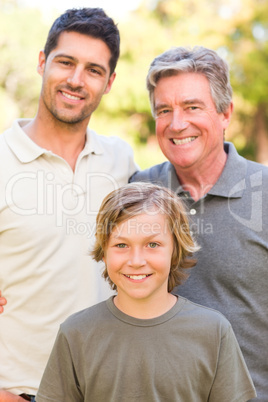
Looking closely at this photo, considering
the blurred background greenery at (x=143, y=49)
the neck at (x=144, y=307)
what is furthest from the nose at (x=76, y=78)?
the blurred background greenery at (x=143, y=49)

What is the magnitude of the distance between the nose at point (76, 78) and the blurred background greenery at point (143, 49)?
37.1 ft

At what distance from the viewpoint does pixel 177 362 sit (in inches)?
81.0

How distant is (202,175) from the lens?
2.82 m

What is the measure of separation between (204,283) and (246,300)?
0.69 ft

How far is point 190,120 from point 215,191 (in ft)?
1.26

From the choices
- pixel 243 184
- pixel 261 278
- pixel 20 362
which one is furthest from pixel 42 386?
pixel 243 184

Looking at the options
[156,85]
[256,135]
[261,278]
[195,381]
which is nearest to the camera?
[195,381]

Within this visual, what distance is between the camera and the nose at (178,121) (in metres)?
2.71

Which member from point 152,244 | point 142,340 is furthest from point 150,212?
point 142,340

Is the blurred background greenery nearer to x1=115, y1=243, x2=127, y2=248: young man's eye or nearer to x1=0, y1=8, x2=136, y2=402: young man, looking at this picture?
x1=0, y1=8, x2=136, y2=402: young man

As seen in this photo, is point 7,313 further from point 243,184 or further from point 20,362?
point 243,184

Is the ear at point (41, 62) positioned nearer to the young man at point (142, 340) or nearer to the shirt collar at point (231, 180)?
the shirt collar at point (231, 180)

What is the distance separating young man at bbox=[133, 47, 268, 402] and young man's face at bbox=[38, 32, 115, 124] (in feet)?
1.09

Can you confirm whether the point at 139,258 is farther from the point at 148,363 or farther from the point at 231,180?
the point at 231,180
